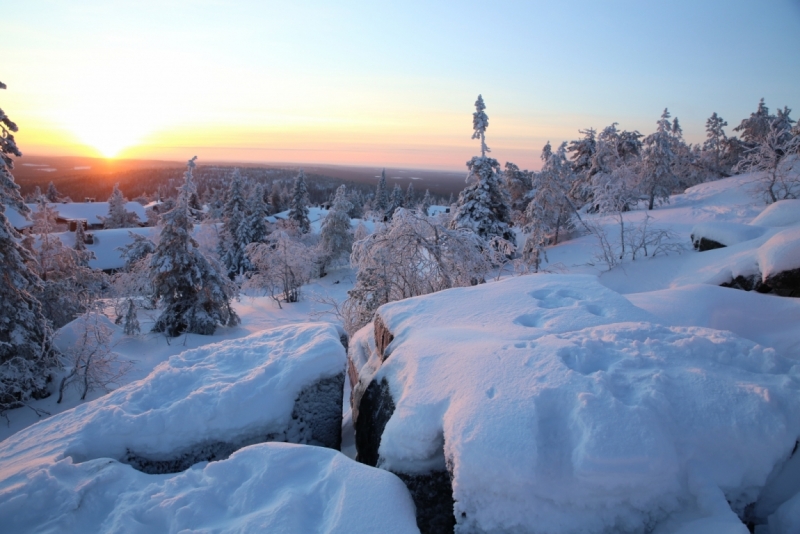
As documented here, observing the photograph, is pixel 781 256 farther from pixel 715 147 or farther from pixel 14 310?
pixel 715 147

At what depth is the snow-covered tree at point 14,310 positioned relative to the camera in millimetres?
10094

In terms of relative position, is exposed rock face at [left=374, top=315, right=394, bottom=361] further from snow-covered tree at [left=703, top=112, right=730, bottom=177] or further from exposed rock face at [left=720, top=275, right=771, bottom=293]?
snow-covered tree at [left=703, top=112, right=730, bottom=177]

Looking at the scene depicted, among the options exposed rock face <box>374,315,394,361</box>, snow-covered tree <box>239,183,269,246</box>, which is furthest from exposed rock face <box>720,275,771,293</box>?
snow-covered tree <box>239,183,269,246</box>

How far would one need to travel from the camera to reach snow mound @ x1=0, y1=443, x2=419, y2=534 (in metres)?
3.13

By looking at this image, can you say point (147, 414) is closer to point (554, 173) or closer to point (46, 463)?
point (46, 463)

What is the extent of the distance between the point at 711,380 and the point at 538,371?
4.69 ft

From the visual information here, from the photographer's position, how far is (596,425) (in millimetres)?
3080

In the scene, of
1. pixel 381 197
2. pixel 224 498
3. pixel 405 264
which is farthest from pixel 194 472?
pixel 381 197

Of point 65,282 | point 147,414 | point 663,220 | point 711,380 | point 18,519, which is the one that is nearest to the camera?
point 18,519

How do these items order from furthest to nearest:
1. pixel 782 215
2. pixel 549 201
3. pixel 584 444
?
pixel 549 201 < pixel 782 215 < pixel 584 444

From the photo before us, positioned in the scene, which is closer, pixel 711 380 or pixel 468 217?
pixel 711 380

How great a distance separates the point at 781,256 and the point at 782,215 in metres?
7.60

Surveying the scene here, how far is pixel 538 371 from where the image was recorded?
371 cm

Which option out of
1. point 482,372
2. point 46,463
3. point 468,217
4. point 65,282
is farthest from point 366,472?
point 468,217
